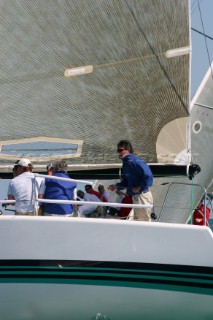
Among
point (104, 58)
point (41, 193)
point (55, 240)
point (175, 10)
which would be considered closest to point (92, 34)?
point (104, 58)

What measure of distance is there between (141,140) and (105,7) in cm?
194

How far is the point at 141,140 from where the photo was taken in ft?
43.6

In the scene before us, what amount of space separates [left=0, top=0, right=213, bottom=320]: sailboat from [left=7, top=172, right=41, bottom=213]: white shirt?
21.1 inches

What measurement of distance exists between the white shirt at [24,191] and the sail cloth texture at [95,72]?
2014mm

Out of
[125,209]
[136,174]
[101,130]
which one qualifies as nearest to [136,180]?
[136,174]

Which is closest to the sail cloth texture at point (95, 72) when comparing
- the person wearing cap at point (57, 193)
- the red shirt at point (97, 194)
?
the red shirt at point (97, 194)

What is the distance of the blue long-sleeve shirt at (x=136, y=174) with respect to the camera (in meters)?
11.6

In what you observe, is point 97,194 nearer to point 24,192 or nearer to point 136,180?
point 136,180

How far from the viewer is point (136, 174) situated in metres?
11.7

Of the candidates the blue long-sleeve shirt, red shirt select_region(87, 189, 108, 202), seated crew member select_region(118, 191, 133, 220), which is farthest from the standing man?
red shirt select_region(87, 189, 108, 202)

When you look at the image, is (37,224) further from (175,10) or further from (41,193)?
(175,10)

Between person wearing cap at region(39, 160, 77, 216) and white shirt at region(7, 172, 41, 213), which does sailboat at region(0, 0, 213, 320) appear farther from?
person wearing cap at region(39, 160, 77, 216)

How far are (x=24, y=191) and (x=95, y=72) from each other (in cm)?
283

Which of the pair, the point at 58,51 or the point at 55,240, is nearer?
the point at 55,240
